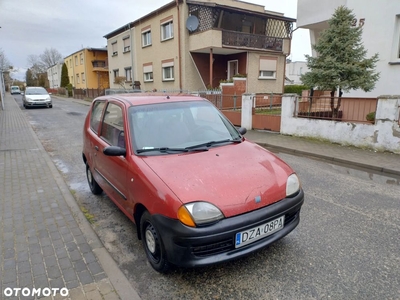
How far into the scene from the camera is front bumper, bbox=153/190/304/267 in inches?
92.5

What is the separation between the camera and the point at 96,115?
15.4 feet

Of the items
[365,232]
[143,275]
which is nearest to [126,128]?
[143,275]

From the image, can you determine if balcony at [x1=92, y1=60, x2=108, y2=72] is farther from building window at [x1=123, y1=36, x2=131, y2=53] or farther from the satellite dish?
the satellite dish

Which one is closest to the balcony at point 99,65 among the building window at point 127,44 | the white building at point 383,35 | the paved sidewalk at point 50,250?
the building window at point 127,44

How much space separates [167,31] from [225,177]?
20.4 metres

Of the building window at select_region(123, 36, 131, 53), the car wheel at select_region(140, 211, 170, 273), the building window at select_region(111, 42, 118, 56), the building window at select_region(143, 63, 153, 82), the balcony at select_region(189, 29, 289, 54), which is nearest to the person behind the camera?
the car wheel at select_region(140, 211, 170, 273)

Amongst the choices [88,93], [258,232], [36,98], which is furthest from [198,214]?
[88,93]

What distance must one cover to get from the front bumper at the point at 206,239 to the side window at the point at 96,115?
101 inches

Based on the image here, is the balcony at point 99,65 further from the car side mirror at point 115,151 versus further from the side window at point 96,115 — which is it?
the car side mirror at point 115,151

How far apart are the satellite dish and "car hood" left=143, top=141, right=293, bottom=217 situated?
55.7 ft

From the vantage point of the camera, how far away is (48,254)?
9.89 feet

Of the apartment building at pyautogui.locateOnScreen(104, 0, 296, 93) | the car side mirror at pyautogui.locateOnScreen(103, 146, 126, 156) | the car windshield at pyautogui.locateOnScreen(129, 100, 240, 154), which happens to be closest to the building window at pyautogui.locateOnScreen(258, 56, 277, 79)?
the apartment building at pyautogui.locateOnScreen(104, 0, 296, 93)

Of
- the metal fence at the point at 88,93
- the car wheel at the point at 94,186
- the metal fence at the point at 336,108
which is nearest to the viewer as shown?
the car wheel at the point at 94,186

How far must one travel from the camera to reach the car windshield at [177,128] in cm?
324
